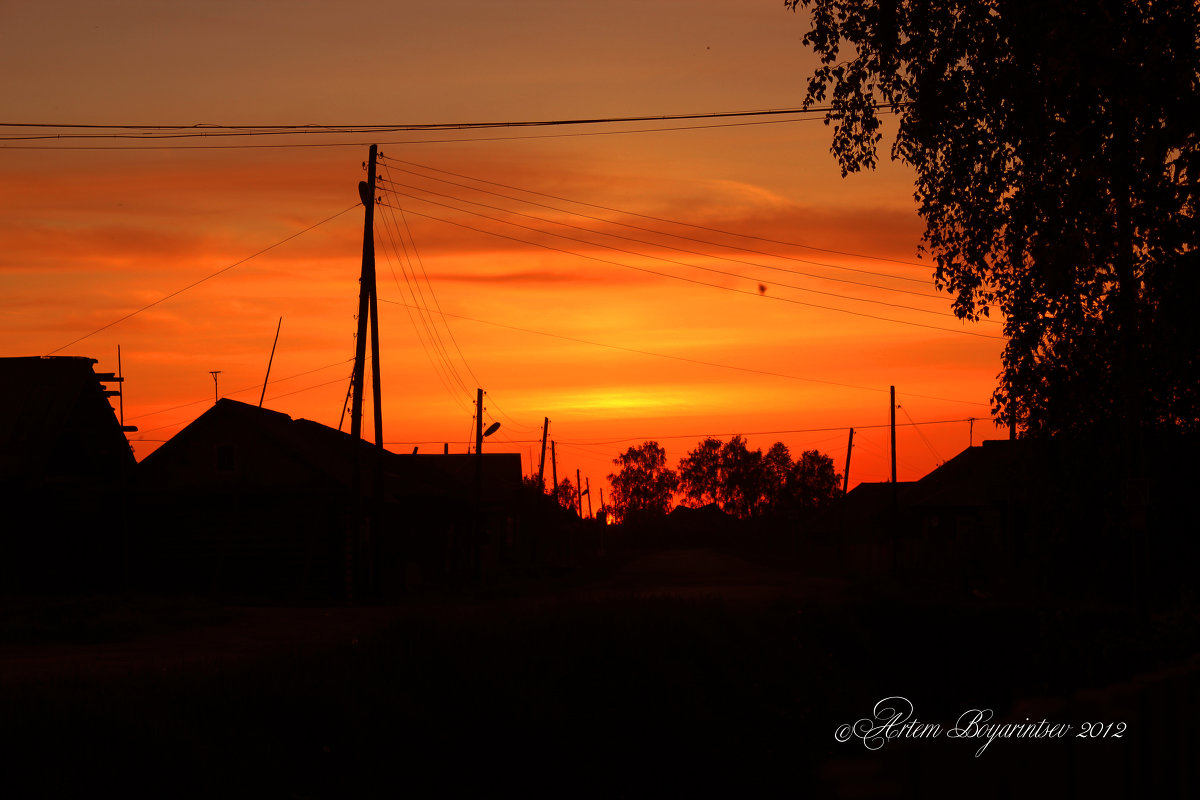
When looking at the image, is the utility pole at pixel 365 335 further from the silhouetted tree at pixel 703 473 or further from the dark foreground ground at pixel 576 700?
the silhouetted tree at pixel 703 473

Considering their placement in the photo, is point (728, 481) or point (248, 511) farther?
point (728, 481)

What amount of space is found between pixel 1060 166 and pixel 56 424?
3131 cm

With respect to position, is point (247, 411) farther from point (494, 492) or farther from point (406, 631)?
point (494, 492)

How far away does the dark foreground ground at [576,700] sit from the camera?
12.7 ft

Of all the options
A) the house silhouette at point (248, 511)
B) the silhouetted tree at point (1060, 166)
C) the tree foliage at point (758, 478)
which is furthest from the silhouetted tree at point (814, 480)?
the silhouetted tree at point (1060, 166)

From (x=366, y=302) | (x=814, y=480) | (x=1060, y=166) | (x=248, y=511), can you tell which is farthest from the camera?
(x=814, y=480)

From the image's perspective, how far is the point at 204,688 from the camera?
11102 millimetres

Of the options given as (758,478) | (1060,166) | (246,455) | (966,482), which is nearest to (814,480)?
(758,478)

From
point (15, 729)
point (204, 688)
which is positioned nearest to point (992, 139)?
point (204, 688)

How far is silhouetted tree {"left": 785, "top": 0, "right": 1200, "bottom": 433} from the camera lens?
11625 mm

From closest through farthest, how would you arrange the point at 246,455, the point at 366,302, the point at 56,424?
the point at 366,302
the point at 56,424
the point at 246,455

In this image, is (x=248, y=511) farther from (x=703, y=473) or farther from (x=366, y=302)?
(x=703, y=473)

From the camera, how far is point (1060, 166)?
1323 cm

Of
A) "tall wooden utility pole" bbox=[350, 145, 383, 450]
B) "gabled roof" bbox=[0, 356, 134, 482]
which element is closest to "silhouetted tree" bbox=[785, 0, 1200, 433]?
"tall wooden utility pole" bbox=[350, 145, 383, 450]
